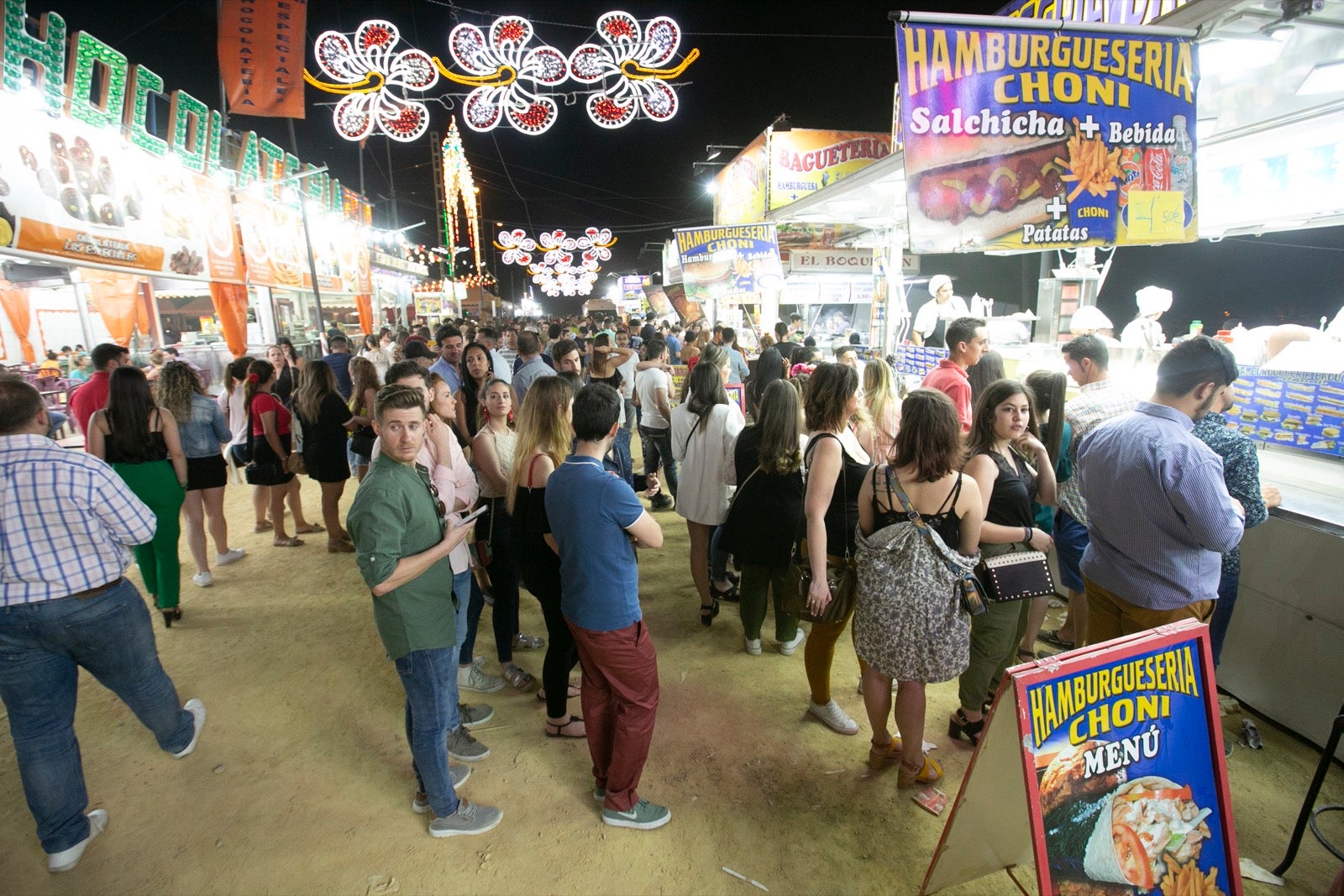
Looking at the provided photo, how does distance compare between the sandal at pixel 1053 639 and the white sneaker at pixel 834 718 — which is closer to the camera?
the white sneaker at pixel 834 718

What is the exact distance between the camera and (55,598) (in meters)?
2.46

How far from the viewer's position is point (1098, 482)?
108 inches

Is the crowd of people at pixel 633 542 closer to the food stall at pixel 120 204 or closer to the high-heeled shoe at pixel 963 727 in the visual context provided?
the high-heeled shoe at pixel 963 727

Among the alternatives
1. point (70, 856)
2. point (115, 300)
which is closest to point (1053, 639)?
point (70, 856)

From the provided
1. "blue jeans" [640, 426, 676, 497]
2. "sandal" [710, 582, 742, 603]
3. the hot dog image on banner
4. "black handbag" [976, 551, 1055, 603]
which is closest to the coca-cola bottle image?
the hot dog image on banner

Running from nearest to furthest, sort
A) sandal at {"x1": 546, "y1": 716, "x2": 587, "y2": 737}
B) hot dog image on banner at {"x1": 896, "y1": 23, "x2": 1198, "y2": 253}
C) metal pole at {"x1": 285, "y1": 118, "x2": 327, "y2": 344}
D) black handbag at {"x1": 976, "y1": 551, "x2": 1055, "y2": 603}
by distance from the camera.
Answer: black handbag at {"x1": 976, "y1": 551, "x2": 1055, "y2": 603}
hot dog image on banner at {"x1": 896, "y1": 23, "x2": 1198, "y2": 253}
sandal at {"x1": 546, "y1": 716, "x2": 587, "y2": 737}
metal pole at {"x1": 285, "y1": 118, "x2": 327, "y2": 344}

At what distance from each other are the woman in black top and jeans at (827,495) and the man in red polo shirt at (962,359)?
1.51 meters

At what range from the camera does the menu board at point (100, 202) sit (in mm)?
5527

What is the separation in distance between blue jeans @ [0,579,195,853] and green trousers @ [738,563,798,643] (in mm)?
3162

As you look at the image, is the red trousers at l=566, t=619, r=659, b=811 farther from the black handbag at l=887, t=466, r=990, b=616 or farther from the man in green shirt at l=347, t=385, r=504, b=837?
the black handbag at l=887, t=466, r=990, b=616

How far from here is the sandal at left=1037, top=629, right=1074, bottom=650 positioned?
416 cm

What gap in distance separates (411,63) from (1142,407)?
373 inches

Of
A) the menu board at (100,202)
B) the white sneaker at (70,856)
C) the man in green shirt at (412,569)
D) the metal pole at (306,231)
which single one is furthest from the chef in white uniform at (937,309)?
the metal pole at (306,231)

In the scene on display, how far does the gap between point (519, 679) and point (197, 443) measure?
3.40m
